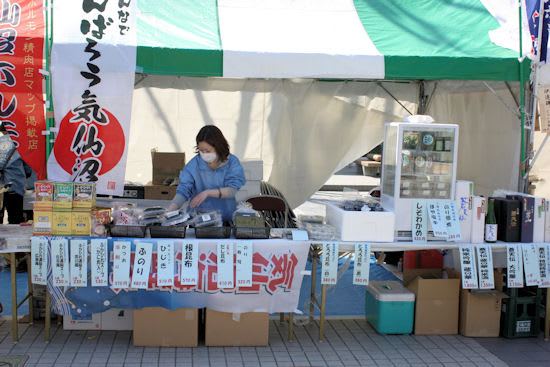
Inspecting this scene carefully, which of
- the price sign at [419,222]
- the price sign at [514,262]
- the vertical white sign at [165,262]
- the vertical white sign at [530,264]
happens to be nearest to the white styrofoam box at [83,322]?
the vertical white sign at [165,262]

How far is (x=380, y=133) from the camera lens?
7.25 meters

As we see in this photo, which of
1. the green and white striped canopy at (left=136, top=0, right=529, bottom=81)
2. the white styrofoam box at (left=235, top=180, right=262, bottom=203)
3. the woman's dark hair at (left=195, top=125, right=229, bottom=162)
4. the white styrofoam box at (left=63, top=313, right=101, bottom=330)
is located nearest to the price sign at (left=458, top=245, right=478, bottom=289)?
the green and white striped canopy at (left=136, top=0, right=529, bottom=81)

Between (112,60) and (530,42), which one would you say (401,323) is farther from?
(112,60)

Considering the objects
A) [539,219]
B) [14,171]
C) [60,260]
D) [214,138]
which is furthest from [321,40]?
[14,171]

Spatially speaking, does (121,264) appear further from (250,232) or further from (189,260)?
(250,232)

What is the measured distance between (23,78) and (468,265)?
3.88 m

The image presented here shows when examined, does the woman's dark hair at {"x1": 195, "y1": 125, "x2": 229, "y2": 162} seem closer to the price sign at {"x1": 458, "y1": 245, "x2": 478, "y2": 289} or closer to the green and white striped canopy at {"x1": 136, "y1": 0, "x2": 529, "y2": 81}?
the green and white striped canopy at {"x1": 136, "y1": 0, "x2": 529, "y2": 81}

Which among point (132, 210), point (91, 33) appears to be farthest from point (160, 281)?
point (91, 33)

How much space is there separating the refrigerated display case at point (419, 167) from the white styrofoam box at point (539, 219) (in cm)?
73

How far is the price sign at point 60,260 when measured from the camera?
396cm

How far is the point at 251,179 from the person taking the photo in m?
6.99

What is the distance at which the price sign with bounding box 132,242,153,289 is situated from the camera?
3955 millimetres

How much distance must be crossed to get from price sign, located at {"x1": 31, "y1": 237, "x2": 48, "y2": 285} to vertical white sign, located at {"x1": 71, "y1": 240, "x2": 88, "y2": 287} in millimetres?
205

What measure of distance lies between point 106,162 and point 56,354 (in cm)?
154
